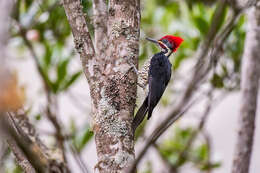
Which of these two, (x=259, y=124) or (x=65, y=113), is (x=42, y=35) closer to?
(x=65, y=113)

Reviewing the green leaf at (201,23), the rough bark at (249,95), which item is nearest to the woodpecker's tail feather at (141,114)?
the rough bark at (249,95)

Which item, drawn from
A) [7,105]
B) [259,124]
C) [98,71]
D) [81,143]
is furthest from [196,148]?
[7,105]

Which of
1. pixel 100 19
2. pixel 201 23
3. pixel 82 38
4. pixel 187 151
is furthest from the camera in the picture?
pixel 187 151

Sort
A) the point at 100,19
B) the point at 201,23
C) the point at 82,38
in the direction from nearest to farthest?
the point at 82,38 → the point at 100,19 → the point at 201,23

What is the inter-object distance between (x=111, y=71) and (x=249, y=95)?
1.45m

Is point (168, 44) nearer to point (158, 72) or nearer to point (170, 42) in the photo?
point (170, 42)

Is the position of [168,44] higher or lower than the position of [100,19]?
lower

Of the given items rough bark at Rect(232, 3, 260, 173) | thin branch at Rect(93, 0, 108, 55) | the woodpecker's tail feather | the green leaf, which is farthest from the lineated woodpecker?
thin branch at Rect(93, 0, 108, 55)

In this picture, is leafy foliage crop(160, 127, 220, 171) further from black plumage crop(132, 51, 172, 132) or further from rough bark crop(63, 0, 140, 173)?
rough bark crop(63, 0, 140, 173)

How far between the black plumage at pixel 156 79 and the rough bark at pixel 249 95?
589 millimetres

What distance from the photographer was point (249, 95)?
306 cm

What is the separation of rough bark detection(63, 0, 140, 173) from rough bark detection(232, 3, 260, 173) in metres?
1.27

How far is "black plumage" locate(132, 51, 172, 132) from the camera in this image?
2928 millimetres

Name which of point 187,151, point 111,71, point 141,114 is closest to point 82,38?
point 111,71
